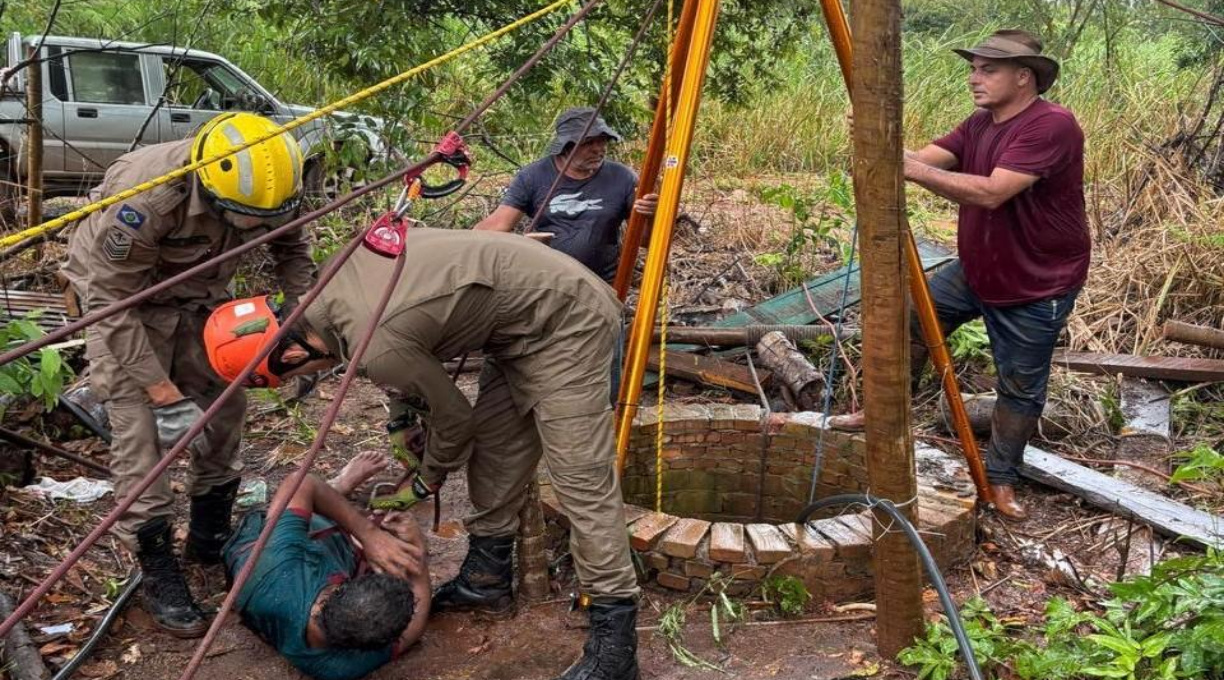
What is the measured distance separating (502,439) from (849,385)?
7.93 ft

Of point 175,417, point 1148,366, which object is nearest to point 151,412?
point 175,417

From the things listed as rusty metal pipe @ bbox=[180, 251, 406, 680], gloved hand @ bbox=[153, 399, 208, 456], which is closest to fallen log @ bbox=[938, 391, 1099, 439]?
rusty metal pipe @ bbox=[180, 251, 406, 680]

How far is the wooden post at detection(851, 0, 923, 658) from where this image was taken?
7.82ft

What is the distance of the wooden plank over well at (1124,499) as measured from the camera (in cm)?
361

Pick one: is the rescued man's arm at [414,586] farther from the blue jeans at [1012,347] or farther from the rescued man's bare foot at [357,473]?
the blue jeans at [1012,347]

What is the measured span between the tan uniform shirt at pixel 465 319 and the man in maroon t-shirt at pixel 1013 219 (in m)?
1.39

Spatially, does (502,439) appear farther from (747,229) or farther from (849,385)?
(747,229)

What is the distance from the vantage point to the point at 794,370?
4902mm

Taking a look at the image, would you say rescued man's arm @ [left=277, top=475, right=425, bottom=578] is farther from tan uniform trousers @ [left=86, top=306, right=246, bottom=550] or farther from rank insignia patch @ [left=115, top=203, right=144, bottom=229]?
rank insignia patch @ [left=115, top=203, right=144, bottom=229]

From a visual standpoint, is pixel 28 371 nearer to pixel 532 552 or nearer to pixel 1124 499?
pixel 532 552

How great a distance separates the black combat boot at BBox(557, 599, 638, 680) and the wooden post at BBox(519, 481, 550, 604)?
473mm

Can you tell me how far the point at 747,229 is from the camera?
716 cm

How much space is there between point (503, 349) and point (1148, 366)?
12.1ft

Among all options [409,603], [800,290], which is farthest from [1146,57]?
[409,603]
